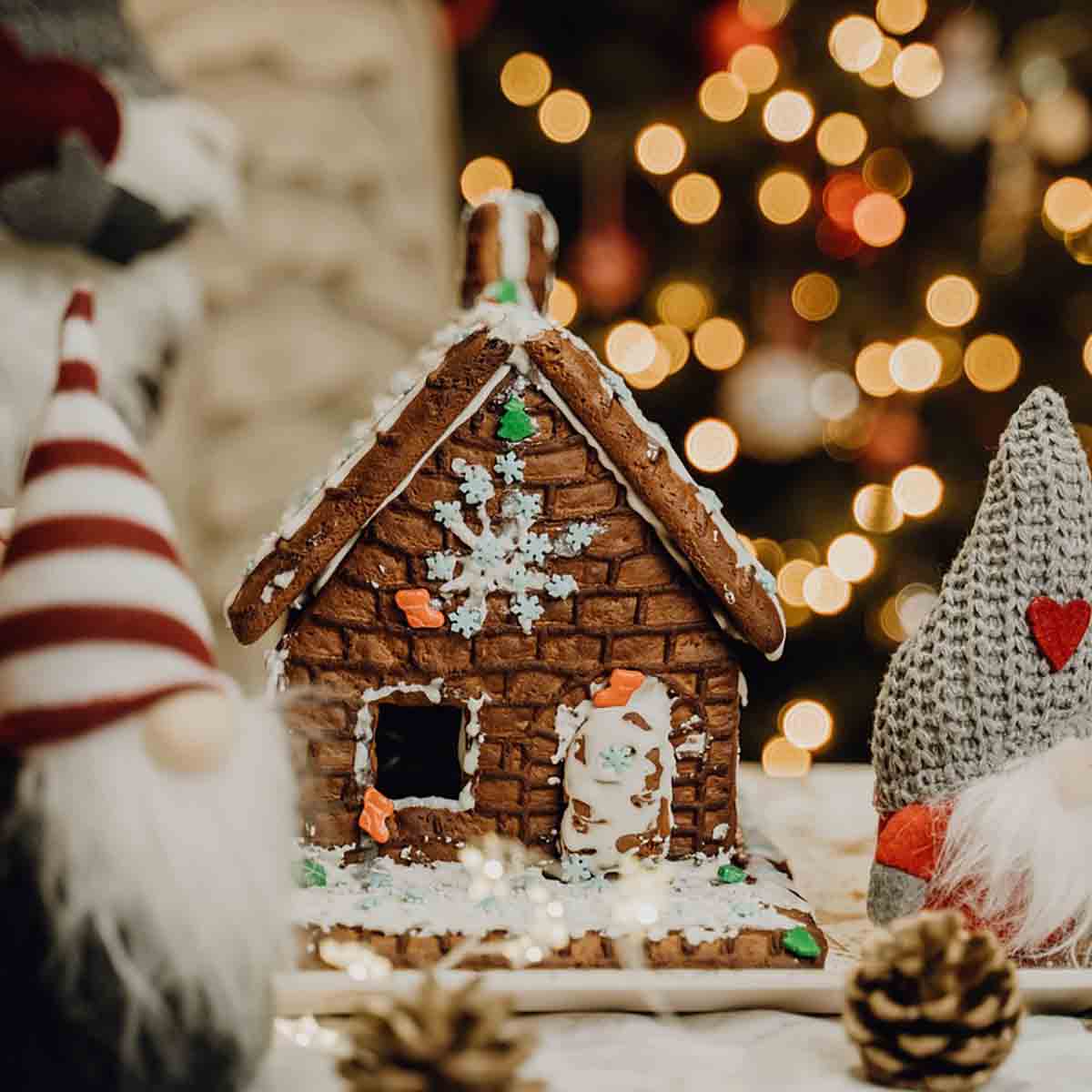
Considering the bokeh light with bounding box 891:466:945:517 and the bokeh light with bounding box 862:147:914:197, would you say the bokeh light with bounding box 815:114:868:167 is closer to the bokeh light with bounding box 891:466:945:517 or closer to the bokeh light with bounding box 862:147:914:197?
the bokeh light with bounding box 862:147:914:197

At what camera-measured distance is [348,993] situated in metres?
0.81

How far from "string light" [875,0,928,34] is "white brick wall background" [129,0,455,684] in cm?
81

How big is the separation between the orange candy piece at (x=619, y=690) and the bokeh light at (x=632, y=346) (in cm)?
106

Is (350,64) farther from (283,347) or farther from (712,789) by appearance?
(712,789)

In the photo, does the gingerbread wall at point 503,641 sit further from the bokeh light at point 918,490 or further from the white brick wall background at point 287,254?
the white brick wall background at point 287,254


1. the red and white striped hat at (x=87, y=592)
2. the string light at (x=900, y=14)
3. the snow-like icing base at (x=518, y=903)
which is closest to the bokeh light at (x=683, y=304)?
the string light at (x=900, y=14)

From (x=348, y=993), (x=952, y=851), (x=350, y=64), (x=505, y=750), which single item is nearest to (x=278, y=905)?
(x=348, y=993)

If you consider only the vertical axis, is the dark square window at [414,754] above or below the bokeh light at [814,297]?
below

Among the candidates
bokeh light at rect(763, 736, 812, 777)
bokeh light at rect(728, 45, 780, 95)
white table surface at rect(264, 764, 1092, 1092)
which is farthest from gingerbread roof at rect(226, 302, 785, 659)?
bokeh light at rect(763, 736, 812, 777)

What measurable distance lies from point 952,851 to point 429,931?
0.36 m

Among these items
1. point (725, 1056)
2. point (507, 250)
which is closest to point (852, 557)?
point (507, 250)

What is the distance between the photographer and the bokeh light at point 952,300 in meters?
1.85

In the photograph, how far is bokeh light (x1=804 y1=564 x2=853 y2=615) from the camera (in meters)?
→ 1.95

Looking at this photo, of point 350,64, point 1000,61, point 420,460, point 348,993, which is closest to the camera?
point 348,993
